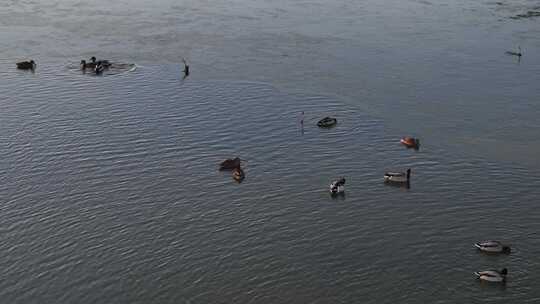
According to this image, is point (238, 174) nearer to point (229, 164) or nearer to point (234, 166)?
point (234, 166)

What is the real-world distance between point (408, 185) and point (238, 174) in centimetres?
960

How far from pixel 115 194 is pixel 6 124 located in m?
14.4

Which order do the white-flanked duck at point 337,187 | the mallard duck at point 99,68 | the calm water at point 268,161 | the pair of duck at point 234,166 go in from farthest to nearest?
1. the mallard duck at point 99,68
2. the pair of duck at point 234,166
3. the white-flanked duck at point 337,187
4. the calm water at point 268,161

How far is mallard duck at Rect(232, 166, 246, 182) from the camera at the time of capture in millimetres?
41938

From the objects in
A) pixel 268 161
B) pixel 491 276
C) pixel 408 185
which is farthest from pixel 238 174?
pixel 491 276

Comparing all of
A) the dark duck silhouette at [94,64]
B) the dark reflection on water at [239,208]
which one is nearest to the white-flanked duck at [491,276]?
the dark reflection on water at [239,208]

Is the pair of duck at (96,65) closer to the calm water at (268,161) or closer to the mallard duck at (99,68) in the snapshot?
the mallard duck at (99,68)

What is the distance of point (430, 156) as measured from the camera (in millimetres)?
45312

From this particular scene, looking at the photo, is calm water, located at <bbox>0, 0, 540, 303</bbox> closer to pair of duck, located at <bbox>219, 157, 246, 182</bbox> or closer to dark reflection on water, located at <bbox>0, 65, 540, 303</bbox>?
dark reflection on water, located at <bbox>0, 65, 540, 303</bbox>

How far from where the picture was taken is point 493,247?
3409 centimetres

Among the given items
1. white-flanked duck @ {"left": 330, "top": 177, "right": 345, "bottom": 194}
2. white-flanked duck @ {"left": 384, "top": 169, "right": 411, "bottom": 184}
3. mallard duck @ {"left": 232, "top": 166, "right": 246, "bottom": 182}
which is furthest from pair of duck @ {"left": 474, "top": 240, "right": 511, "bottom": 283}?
mallard duck @ {"left": 232, "top": 166, "right": 246, "bottom": 182}

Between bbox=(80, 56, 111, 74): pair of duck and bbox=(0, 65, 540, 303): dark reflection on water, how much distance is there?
20.8 feet

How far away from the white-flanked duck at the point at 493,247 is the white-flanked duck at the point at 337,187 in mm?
8671

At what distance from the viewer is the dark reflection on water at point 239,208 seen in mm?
32156
